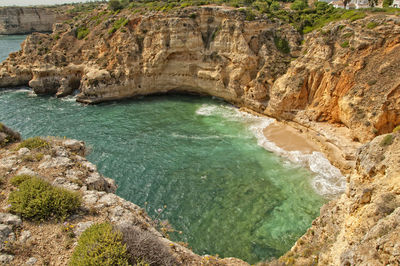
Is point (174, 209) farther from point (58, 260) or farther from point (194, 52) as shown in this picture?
point (194, 52)

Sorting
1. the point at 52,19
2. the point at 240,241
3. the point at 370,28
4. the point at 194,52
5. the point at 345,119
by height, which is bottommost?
the point at 240,241

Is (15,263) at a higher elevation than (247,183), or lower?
higher

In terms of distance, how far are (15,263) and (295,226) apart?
1543 centimetres

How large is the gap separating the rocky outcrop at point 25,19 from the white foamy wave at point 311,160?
103164 millimetres

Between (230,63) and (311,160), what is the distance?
60.4ft

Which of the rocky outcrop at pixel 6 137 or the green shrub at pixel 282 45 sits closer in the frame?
the rocky outcrop at pixel 6 137

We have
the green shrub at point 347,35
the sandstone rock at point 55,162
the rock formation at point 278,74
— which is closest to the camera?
the rock formation at point 278,74

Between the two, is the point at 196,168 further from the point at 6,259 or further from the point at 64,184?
the point at 6,259

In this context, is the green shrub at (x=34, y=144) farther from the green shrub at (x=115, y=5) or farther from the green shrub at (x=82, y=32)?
the green shrub at (x=115, y=5)

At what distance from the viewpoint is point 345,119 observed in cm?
2538

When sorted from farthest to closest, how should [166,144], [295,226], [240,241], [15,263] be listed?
Result: [166,144] < [295,226] < [240,241] < [15,263]

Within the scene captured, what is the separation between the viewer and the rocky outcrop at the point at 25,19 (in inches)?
4080

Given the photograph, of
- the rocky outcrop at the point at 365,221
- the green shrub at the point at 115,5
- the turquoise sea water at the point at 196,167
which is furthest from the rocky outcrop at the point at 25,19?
the rocky outcrop at the point at 365,221

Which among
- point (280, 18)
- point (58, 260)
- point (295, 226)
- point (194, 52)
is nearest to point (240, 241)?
point (295, 226)
